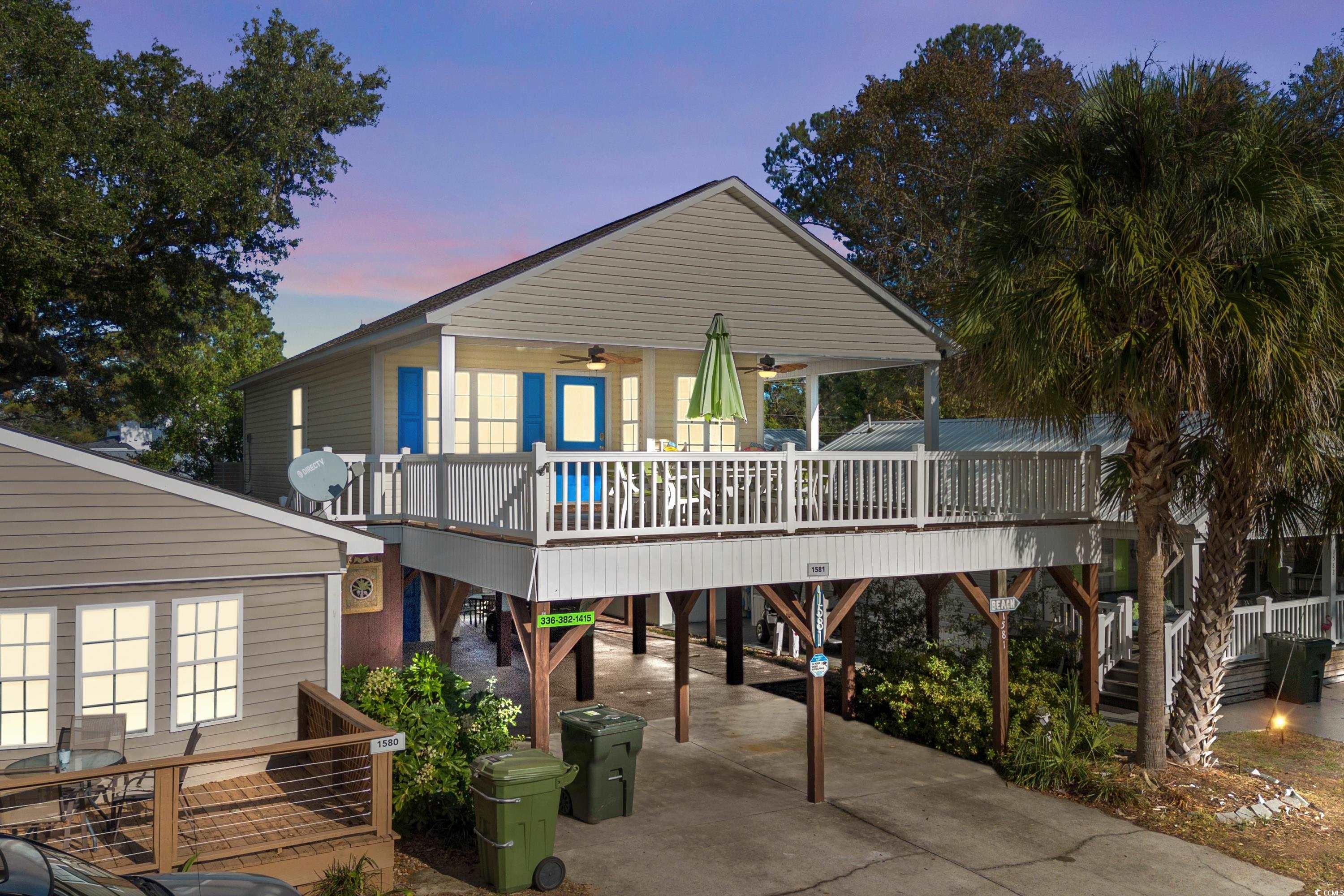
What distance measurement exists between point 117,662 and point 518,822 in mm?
3985

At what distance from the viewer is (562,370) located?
16.0 m

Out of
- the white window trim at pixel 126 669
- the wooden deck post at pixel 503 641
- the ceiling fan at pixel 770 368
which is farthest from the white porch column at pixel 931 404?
the white window trim at pixel 126 669

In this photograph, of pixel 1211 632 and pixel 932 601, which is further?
pixel 932 601

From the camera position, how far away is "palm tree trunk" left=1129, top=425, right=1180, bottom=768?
11844mm

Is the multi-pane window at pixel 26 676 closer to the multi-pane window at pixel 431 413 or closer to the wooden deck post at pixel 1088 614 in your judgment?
the multi-pane window at pixel 431 413

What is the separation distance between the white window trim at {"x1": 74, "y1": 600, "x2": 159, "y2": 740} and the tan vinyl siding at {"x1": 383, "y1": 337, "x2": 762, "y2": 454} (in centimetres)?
556

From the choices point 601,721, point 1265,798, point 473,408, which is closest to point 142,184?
point 473,408

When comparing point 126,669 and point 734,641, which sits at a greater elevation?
point 126,669

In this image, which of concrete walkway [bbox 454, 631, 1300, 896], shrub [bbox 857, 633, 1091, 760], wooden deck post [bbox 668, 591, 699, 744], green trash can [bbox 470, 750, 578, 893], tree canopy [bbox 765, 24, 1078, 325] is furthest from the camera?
tree canopy [bbox 765, 24, 1078, 325]

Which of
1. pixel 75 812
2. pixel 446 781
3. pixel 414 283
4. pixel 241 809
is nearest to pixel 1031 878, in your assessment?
pixel 446 781

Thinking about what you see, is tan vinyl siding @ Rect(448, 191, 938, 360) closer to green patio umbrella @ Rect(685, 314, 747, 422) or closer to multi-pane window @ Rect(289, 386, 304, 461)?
green patio umbrella @ Rect(685, 314, 747, 422)

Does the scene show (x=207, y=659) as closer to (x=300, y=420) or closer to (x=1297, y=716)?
(x=300, y=420)

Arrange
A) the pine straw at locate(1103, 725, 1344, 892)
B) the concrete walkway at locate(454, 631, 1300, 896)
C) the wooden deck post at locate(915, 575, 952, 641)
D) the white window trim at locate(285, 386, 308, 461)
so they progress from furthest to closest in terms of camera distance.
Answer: the white window trim at locate(285, 386, 308, 461) < the wooden deck post at locate(915, 575, 952, 641) < the pine straw at locate(1103, 725, 1344, 892) < the concrete walkway at locate(454, 631, 1300, 896)

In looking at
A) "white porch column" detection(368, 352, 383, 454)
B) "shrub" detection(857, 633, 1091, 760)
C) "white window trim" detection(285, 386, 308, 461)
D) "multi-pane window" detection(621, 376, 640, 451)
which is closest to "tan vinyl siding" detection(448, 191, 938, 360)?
"multi-pane window" detection(621, 376, 640, 451)
